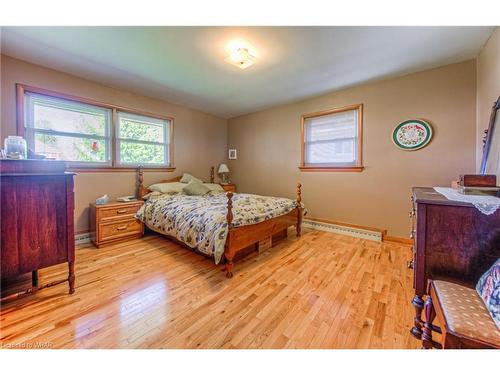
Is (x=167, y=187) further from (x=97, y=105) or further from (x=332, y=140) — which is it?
(x=332, y=140)

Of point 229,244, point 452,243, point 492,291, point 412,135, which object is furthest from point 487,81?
point 229,244

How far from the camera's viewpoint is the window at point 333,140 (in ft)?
11.0

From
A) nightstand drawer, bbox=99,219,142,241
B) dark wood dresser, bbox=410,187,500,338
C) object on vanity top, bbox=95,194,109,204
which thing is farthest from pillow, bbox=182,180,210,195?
dark wood dresser, bbox=410,187,500,338

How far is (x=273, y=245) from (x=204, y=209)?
117 cm

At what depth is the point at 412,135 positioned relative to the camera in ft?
9.27

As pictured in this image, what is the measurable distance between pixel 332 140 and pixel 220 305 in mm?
3221

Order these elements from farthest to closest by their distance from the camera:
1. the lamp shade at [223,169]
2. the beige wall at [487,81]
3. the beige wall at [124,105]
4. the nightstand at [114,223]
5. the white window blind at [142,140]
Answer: the lamp shade at [223,169], the white window blind at [142,140], the nightstand at [114,223], the beige wall at [124,105], the beige wall at [487,81]

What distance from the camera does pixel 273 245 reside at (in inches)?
115

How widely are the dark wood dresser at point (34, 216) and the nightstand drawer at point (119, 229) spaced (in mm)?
→ 1190

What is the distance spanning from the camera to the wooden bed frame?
6.86 feet

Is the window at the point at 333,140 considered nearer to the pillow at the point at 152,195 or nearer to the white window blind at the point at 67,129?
the pillow at the point at 152,195

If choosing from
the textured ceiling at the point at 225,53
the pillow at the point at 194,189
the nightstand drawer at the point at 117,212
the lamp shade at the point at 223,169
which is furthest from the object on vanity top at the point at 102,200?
the lamp shade at the point at 223,169
